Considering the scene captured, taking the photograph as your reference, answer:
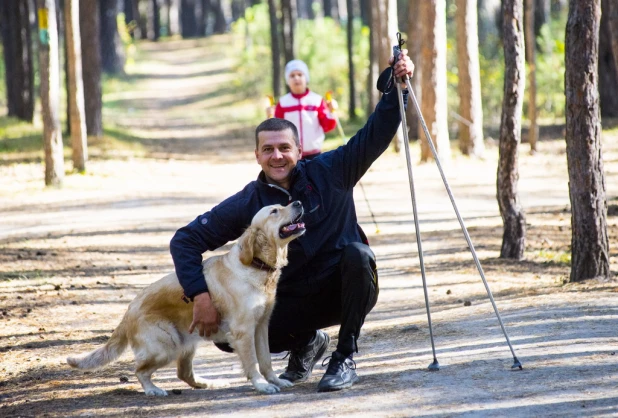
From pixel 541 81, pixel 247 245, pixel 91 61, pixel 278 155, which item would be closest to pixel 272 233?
pixel 247 245

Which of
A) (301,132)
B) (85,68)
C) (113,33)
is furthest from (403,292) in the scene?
(113,33)

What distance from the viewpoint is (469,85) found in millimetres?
21609

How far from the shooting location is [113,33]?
1871 inches

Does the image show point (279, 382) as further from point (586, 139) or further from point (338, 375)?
point (586, 139)

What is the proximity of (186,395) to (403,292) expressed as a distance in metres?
4.29

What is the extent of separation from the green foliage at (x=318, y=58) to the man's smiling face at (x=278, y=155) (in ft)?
92.1

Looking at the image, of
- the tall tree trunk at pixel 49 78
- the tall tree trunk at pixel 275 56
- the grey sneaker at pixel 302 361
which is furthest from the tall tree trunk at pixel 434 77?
the grey sneaker at pixel 302 361

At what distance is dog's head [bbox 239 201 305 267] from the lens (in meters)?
5.52

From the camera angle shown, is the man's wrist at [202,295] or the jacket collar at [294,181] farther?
the jacket collar at [294,181]

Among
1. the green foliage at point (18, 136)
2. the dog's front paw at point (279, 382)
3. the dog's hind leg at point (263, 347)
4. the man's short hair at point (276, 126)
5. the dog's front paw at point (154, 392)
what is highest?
the man's short hair at point (276, 126)

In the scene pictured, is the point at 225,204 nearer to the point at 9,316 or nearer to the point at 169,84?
the point at 9,316

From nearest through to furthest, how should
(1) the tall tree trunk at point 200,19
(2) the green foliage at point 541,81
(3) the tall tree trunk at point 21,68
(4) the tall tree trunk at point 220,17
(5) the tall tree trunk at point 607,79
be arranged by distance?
(5) the tall tree trunk at point 607,79, (2) the green foliage at point 541,81, (3) the tall tree trunk at point 21,68, (4) the tall tree trunk at point 220,17, (1) the tall tree trunk at point 200,19

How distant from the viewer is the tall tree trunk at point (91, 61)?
23.6 metres

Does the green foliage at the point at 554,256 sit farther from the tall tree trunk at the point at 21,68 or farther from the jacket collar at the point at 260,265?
the tall tree trunk at the point at 21,68
